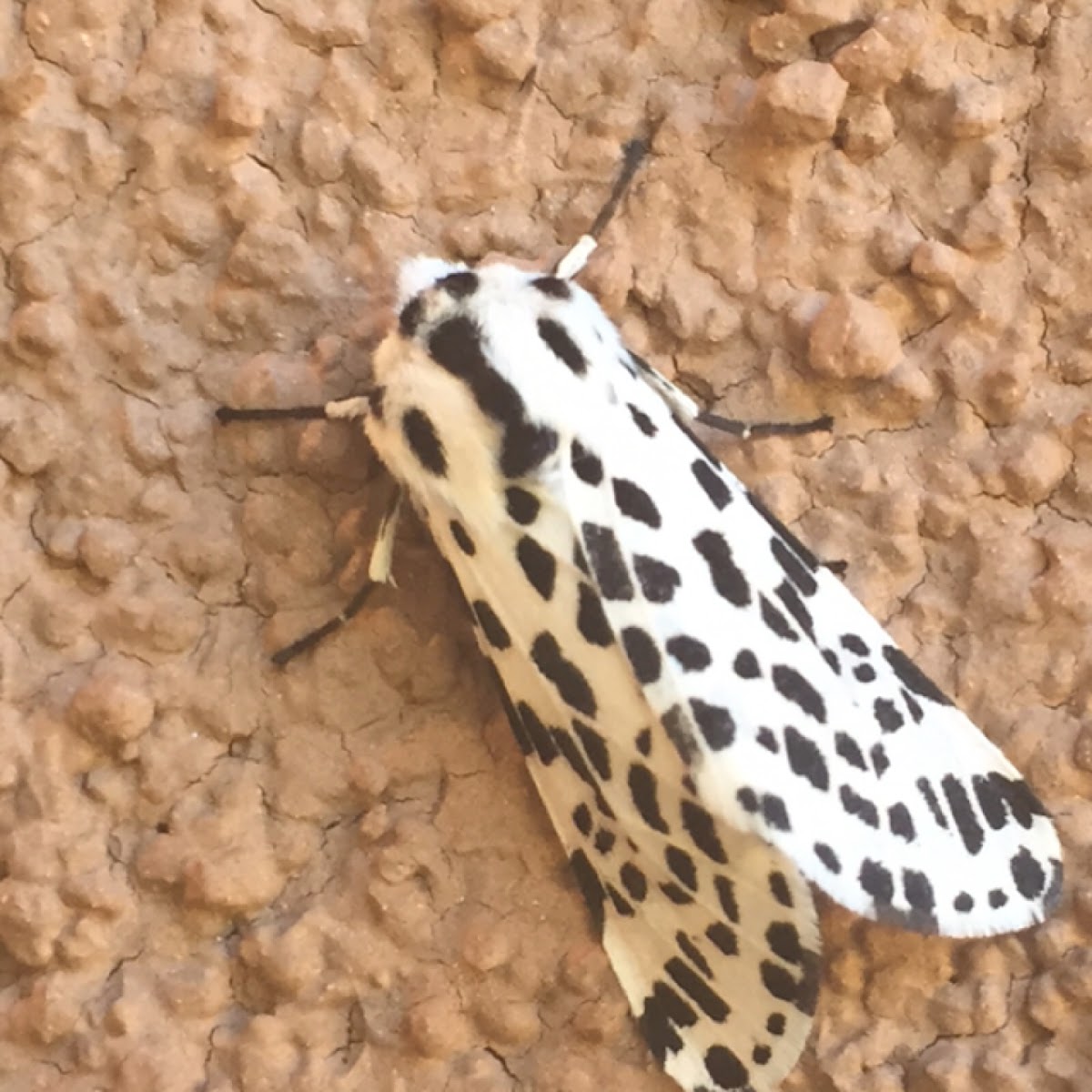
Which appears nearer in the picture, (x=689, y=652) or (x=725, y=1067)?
(x=689, y=652)

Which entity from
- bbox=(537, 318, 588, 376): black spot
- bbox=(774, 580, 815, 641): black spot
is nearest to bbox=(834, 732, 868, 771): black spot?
bbox=(774, 580, 815, 641): black spot

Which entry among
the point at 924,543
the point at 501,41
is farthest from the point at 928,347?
the point at 501,41

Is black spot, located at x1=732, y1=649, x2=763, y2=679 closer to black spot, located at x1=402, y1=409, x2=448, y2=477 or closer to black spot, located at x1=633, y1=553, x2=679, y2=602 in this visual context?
black spot, located at x1=633, y1=553, x2=679, y2=602

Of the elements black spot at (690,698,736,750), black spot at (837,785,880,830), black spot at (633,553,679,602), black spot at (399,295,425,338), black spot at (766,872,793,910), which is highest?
black spot at (399,295,425,338)

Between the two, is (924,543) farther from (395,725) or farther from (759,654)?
(395,725)

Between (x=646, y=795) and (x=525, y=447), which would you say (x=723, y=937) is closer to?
(x=646, y=795)

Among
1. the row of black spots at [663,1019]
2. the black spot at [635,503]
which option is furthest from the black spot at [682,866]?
the black spot at [635,503]

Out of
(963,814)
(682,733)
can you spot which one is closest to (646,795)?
(682,733)

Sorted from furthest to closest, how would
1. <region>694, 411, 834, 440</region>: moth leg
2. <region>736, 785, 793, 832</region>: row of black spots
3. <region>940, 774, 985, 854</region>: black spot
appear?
<region>694, 411, 834, 440</region>: moth leg → <region>940, 774, 985, 854</region>: black spot → <region>736, 785, 793, 832</region>: row of black spots
